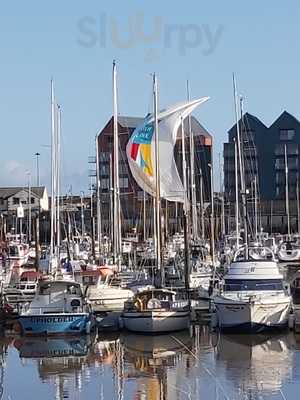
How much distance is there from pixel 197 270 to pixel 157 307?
11.8 meters

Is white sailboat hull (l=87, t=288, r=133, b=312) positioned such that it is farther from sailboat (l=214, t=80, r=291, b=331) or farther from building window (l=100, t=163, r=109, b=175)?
building window (l=100, t=163, r=109, b=175)

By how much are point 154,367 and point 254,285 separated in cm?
932

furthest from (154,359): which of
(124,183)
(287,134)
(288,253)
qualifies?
(287,134)

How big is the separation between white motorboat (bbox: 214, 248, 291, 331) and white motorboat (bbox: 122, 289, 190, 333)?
1.47 meters

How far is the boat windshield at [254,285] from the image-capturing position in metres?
36.4

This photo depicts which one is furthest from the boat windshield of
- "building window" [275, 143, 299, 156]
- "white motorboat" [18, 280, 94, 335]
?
"building window" [275, 143, 299, 156]

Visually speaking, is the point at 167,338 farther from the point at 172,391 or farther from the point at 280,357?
the point at 172,391

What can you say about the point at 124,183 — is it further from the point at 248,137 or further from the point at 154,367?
the point at 154,367

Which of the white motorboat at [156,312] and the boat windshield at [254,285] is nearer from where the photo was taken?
the white motorboat at [156,312]

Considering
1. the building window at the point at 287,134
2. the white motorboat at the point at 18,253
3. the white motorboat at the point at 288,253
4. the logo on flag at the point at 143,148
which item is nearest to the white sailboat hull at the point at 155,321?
the logo on flag at the point at 143,148

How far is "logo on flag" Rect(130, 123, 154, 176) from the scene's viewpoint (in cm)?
4244

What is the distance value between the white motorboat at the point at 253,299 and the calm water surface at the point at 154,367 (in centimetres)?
68

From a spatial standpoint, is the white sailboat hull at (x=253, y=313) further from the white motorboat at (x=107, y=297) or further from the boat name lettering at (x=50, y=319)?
the boat name lettering at (x=50, y=319)

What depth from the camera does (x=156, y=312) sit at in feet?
115
